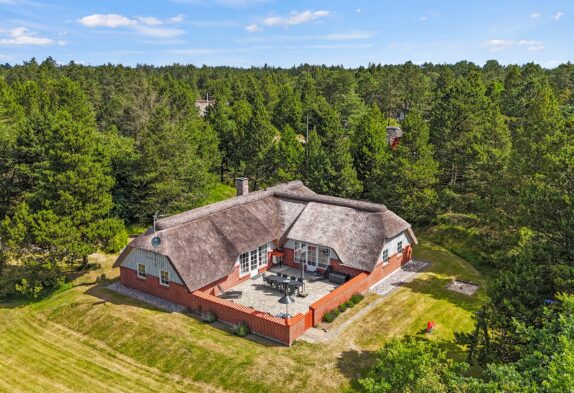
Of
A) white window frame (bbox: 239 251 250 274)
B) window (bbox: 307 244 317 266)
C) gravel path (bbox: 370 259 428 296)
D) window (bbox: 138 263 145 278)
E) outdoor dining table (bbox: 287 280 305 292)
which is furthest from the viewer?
window (bbox: 307 244 317 266)

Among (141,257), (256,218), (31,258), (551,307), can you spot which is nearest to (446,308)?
(551,307)

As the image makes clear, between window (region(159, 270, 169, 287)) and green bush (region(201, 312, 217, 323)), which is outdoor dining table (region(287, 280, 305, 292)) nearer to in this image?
green bush (region(201, 312, 217, 323))

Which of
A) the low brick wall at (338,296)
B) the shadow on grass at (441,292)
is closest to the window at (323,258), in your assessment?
the low brick wall at (338,296)

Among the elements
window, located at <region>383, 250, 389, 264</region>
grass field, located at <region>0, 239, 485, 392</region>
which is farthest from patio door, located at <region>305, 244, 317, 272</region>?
grass field, located at <region>0, 239, 485, 392</region>

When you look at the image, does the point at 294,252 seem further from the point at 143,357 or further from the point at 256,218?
the point at 143,357

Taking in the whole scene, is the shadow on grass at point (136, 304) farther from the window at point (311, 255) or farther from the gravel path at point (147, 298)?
the window at point (311, 255)
